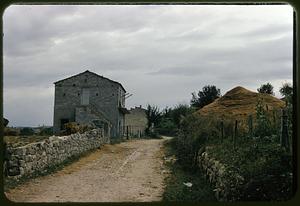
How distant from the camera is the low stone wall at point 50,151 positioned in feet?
25.1

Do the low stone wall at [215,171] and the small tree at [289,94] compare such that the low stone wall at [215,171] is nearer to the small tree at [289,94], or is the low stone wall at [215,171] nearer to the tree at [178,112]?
the tree at [178,112]

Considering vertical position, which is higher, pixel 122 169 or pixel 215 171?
pixel 215 171

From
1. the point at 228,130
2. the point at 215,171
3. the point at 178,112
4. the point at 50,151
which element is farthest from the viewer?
the point at 50,151

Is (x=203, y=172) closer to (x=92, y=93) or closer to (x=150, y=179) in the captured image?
(x=150, y=179)

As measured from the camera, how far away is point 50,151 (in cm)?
995

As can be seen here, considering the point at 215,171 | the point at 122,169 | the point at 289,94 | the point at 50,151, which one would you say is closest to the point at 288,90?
the point at 289,94

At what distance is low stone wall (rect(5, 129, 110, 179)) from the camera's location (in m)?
7.66

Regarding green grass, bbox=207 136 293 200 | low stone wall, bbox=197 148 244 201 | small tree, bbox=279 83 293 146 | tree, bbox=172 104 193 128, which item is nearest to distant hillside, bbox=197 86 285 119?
low stone wall, bbox=197 148 244 201

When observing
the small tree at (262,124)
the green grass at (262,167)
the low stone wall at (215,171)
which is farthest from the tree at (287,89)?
the small tree at (262,124)

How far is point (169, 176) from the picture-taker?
332 inches

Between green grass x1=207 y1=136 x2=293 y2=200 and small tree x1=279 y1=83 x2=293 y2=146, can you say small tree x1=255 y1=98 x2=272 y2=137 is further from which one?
small tree x1=279 y1=83 x2=293 y2=146

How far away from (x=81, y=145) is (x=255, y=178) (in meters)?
10.3

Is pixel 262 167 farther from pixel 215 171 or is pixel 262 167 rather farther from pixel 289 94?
pixel 215 171

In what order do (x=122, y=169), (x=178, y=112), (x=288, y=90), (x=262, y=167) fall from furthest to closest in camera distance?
(x=122, y=169), (x=178, y=112), (x=262, y=167), (x=288, y=90)
